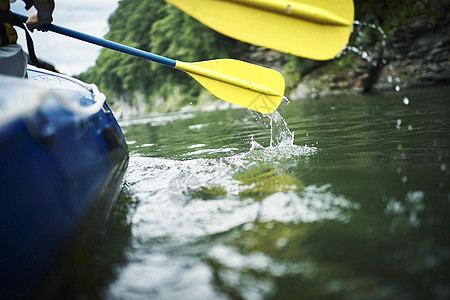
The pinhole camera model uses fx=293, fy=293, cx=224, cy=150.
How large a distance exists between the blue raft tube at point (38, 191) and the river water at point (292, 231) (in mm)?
194

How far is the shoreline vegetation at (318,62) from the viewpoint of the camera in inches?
347

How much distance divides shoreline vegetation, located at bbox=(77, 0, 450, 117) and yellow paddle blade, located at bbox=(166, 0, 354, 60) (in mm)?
331

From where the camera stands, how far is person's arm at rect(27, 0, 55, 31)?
2.40 meters

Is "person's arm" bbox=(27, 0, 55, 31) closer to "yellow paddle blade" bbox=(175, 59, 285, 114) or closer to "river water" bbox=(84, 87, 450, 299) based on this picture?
"yellow paddle blade" bbox=(175, 59, 285, 114)

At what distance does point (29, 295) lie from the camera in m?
1.02

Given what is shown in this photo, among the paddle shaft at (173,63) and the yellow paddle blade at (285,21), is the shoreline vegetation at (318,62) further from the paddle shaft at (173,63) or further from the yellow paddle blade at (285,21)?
the paddle shaft at (173,63)

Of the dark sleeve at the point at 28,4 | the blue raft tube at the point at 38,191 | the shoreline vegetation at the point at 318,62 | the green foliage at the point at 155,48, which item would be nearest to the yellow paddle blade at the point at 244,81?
the shoreline vegetation at the point at 318,62

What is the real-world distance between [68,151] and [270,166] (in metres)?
1.46

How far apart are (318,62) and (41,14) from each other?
1306cm

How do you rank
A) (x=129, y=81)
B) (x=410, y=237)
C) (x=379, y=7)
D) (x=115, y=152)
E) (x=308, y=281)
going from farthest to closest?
(x=129, y=81) → (x=379, y=7) → (x=115, y=152) → (x=410, y=237) → (x=308, y=281)

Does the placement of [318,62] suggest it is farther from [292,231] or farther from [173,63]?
[292,231]

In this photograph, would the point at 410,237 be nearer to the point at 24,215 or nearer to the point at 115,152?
the point at 24,215

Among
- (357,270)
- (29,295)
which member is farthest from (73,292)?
(357,270)

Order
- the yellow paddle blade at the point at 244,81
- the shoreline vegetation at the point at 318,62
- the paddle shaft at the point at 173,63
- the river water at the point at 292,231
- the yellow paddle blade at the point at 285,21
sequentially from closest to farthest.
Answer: the river water at the point at 292,231, the yellow paddle blade at the point at 285,21, the paddle shaft at the point at 173,63, the yellow paddle blade at the point at 244,81, the shoreline vegetation at the point at 318,62
